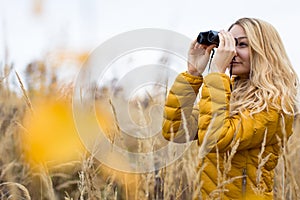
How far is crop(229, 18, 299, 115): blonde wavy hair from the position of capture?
1.44 m

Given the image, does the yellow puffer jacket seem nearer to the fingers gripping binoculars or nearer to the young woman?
the young woman

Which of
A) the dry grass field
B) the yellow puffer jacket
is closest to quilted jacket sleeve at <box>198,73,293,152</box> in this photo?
the yellow puffer jacket

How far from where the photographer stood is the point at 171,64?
4.68 ft

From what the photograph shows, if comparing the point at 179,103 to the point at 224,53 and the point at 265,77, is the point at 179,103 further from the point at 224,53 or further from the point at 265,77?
the point at 265,77

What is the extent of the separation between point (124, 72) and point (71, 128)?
0.34m

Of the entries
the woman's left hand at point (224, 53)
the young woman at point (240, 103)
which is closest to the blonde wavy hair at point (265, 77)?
the young woman at point (240, 103)

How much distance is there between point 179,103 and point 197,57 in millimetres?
212

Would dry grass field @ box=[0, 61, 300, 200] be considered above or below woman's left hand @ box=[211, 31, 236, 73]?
below

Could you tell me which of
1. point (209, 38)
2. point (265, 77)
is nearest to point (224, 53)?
point (209, 38)

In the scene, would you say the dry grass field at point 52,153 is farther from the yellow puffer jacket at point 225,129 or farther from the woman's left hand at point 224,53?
the woman's left hand at point 224,53

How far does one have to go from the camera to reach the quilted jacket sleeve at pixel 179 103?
1465 mm

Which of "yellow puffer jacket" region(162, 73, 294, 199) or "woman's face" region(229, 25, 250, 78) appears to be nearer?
"yellow puffer jacket" region(162, 73, 294, 199)

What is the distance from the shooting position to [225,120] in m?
1.36

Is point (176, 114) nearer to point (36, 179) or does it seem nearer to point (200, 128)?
point (200, 128)
